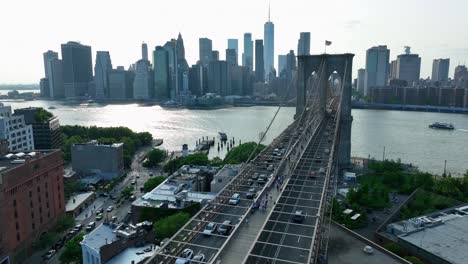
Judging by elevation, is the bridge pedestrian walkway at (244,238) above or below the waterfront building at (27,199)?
above

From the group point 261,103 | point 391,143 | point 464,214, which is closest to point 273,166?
point 464,214

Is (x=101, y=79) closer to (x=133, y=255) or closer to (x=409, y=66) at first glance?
(x=409, y=66)

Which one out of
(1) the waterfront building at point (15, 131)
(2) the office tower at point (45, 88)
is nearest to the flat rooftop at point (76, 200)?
(1) the waterfront building at point (15, 131)

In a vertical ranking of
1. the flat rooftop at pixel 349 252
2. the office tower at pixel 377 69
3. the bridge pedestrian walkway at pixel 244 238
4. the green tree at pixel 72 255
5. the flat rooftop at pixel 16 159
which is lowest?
the green tree at pixel 72 255

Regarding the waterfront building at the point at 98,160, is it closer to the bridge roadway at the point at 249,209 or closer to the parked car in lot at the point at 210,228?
the bridge roadway at the point at 249,209

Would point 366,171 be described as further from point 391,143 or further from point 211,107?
point 211,107

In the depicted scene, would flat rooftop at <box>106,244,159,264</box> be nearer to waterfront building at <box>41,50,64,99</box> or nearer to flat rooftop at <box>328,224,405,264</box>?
flat rooftop at <box>328,224,405,264</box>

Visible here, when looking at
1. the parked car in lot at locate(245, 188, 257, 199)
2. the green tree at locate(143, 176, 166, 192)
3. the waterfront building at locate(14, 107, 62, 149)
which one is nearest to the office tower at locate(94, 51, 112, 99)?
the waterfront building at locate(14, 107, 62, 149)
